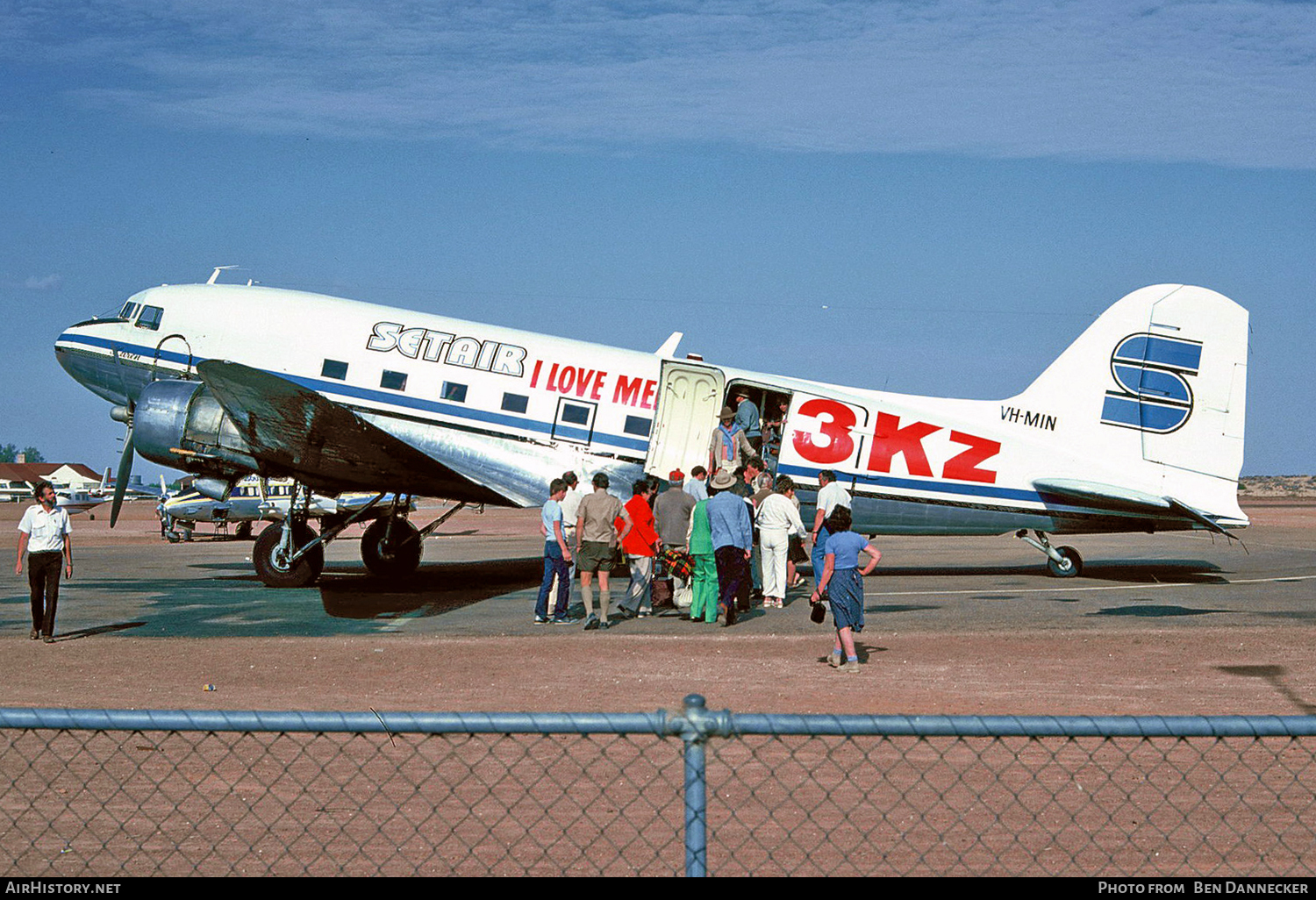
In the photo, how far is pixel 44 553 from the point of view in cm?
1533

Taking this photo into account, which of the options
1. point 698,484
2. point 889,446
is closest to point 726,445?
point 698,484

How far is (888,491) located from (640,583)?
18.4 feet

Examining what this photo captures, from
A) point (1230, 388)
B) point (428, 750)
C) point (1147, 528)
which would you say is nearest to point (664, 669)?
point (428, 750)

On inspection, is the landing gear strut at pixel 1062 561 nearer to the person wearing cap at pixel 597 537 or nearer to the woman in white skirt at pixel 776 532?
the woman in white skirt at pixel 776 532

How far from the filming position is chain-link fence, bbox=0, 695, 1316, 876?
14.7ft

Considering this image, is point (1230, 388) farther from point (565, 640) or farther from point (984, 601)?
point (565, 640)

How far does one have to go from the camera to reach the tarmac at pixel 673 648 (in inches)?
441

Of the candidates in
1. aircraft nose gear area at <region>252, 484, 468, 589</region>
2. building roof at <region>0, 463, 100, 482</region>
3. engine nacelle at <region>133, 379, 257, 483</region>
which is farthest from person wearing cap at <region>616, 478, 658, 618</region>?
building roof at <region>0, 463, 100, 482</region>

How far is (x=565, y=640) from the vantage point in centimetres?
1509

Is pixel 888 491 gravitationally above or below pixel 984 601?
above

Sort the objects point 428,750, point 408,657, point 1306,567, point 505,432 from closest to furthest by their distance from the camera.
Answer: point 428,750 < point 408,657 < point 505,432 < point 1306,567

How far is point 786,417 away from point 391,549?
25.0 feet

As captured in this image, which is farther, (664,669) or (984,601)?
(984,601)

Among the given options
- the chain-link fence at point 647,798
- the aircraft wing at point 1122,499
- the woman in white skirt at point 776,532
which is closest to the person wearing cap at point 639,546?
the woman in white skirt at point 776,532
